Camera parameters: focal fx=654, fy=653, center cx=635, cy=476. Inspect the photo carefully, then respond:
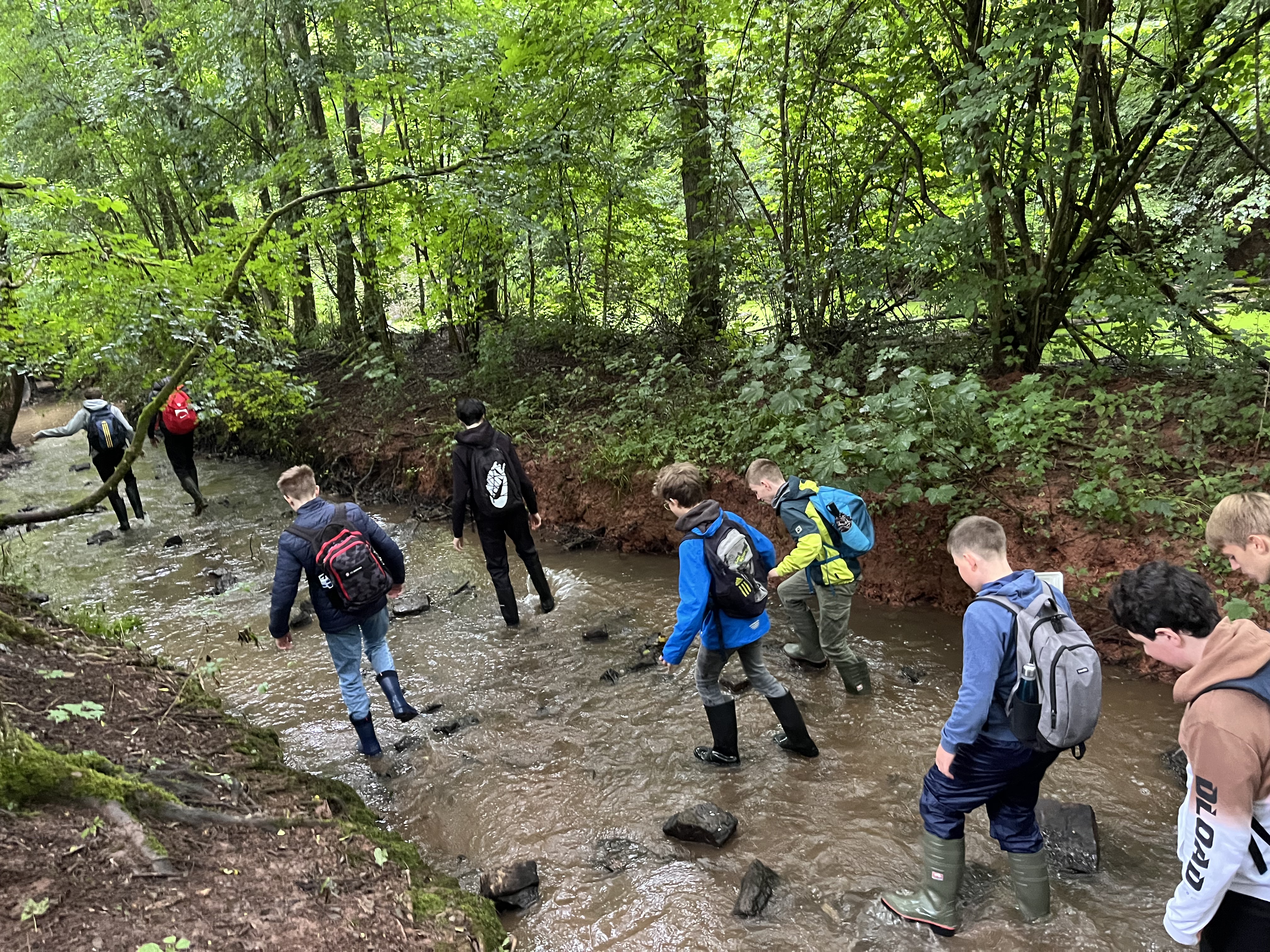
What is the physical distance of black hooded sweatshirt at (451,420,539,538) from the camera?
641 cm

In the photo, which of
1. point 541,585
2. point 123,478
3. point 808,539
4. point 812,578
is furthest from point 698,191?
point 123,478

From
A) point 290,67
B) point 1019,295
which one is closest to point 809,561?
point 1019,295

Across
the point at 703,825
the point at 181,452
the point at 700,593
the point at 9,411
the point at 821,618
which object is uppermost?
the point at 9,411

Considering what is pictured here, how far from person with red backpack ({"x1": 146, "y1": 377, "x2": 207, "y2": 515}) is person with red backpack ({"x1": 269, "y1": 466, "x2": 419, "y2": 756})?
6.37 meters

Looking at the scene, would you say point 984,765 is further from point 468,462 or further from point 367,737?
Answer: point 468,462

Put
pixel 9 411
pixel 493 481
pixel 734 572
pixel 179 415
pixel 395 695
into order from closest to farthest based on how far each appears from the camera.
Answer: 1. pixel 734 572
2. pixel 395 695
3. pixel 493 481
4. pixel 179 415
5. pixel 9 411

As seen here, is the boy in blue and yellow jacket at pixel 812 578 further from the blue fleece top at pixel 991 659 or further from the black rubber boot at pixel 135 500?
the black rubber boot at pixel 135 500

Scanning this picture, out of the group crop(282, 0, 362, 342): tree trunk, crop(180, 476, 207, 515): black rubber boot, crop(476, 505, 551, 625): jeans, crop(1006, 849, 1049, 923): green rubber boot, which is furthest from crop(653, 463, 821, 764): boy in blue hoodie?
crop(180, 476, 207, 515): black rubber boot

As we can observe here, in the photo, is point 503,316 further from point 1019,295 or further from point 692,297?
point 1019,295

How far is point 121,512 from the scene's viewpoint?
10102mm

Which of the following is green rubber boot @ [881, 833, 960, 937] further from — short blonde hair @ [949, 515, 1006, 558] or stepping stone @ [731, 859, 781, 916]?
short blonde hair @ [949, 515, 1006, 558]

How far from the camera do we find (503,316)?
1370cm

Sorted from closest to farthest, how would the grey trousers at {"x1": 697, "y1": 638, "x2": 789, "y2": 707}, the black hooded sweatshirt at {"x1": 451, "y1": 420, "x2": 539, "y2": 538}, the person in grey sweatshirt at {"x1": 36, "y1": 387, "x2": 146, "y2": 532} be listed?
the grey trousers at {"x1": 697, "y1": 638, "x2": 789, "y2": 707} → the black hooded sweatshirt at {"x1": 451, "y1": 420, "x2": 539, "y2": 538} → the person in grey sweatshirt at {"x1": 36, "y1": 387, "x2": 146, "y2": 532}

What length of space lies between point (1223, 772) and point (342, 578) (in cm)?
457
